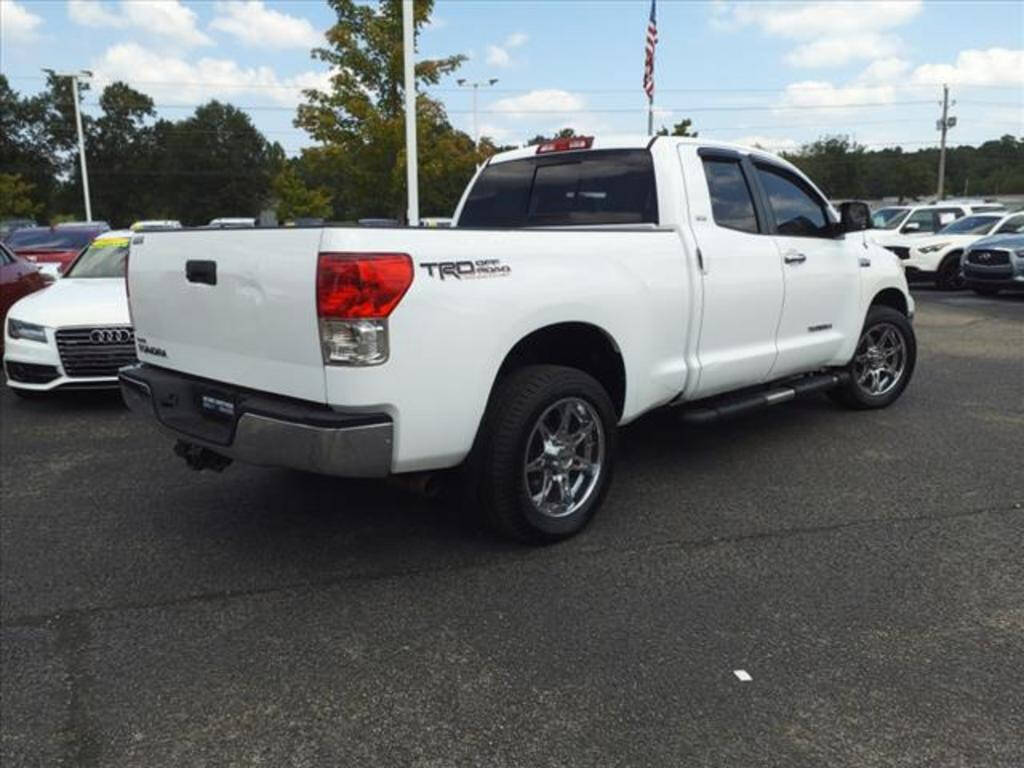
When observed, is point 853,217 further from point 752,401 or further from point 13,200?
point 13,200

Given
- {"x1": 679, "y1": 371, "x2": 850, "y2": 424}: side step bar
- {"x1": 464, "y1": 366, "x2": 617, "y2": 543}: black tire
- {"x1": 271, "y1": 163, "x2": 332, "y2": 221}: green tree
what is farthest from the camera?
{"x1": 271, "y1": 163, "x2": 332, "y2": 221}: green tree

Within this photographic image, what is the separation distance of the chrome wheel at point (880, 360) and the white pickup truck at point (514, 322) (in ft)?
2.64

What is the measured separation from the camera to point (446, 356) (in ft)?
10.7

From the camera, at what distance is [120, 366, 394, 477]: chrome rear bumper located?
310 centimetres

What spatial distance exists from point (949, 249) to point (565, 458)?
1613cm

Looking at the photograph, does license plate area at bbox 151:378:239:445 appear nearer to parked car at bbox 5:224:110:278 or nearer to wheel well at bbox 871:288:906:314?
wheel well at bbox 871:288:906:314

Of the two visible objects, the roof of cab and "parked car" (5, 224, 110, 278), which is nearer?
the roof of cab

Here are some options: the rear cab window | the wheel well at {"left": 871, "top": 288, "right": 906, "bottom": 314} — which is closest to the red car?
the rear cab window

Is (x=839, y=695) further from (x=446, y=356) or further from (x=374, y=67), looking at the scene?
(x=374, y=67)

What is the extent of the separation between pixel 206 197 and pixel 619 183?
9301cm

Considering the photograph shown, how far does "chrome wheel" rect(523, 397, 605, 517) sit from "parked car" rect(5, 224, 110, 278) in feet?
40.5

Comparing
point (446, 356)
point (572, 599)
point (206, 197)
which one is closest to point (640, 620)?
point (572, 599)

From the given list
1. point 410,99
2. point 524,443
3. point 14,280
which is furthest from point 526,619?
point 410,99

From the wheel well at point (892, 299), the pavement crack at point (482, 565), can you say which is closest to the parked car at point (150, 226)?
the pavement crack at point (482, 565)
